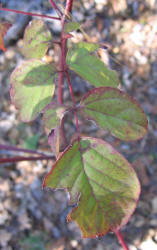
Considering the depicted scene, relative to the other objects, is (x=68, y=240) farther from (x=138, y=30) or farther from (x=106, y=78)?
(x=138, y=30)

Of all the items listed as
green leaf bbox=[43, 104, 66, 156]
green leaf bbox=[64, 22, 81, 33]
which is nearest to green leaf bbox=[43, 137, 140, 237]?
green leaf bbox=[43, 104, 66, 156]

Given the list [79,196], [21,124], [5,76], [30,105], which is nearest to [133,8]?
[5,76]

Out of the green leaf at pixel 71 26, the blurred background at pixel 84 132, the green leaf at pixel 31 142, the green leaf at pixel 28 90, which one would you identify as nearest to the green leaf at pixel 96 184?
the green leaf at pixel 28 90

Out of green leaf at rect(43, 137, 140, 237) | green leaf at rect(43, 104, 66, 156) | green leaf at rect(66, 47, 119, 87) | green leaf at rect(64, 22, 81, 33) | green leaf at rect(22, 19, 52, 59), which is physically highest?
green leaf at rect(64, 22, 81, 33)

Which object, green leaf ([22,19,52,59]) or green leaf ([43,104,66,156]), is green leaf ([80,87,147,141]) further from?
green leaf ([22,19,52,59])

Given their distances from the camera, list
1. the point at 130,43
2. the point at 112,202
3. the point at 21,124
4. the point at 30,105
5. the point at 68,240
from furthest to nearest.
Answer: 1. the point at 130,43
2. the point at 21,124
3. the point at 68,240
4. the point at 30,105
5. the point at 112,202

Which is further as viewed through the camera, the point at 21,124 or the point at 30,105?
the point at 21,124

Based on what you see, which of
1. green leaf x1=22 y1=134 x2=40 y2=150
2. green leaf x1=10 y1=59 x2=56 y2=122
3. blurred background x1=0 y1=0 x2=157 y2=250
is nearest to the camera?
green leaf x1=10 y1=59 x2=56 y2=122
